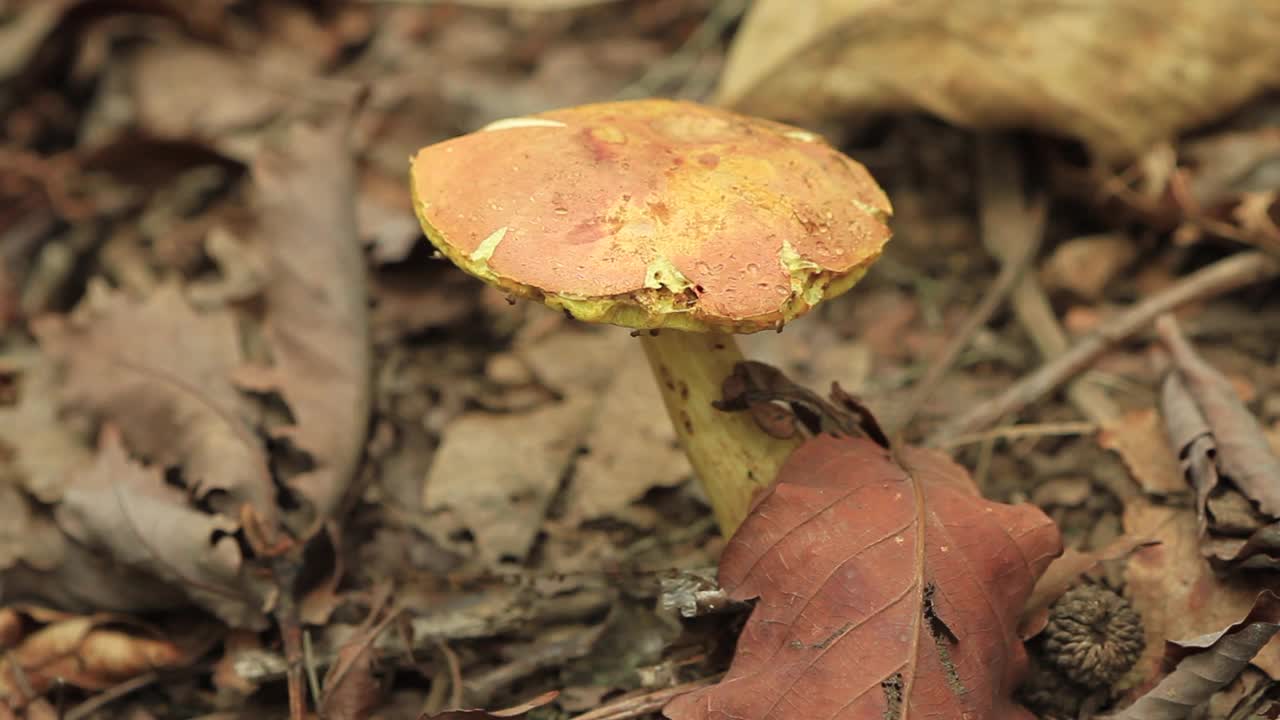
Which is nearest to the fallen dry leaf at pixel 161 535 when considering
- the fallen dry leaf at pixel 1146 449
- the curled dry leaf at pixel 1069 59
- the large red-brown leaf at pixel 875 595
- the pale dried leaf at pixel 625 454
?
the pale dried leaf at pixel 625 454

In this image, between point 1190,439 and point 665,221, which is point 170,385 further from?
point 1190,439

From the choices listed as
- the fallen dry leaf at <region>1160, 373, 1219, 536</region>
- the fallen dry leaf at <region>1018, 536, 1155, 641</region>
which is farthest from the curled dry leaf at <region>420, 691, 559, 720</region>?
the fallen dry leaf at <region>1160, 373, 1219, 536</region>

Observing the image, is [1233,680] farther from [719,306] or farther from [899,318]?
[899,318]

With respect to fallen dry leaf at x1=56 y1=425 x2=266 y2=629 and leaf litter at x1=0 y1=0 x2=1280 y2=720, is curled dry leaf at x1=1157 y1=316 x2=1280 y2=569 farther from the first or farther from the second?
fallen dry leaf at x1=56 y1=425 x2=266 y2=629

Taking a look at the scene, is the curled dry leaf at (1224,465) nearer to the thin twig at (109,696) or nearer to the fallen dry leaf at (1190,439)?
the fallen dry leaf at (1190,439)

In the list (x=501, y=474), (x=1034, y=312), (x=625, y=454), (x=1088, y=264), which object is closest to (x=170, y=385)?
(x=501, y=474)
